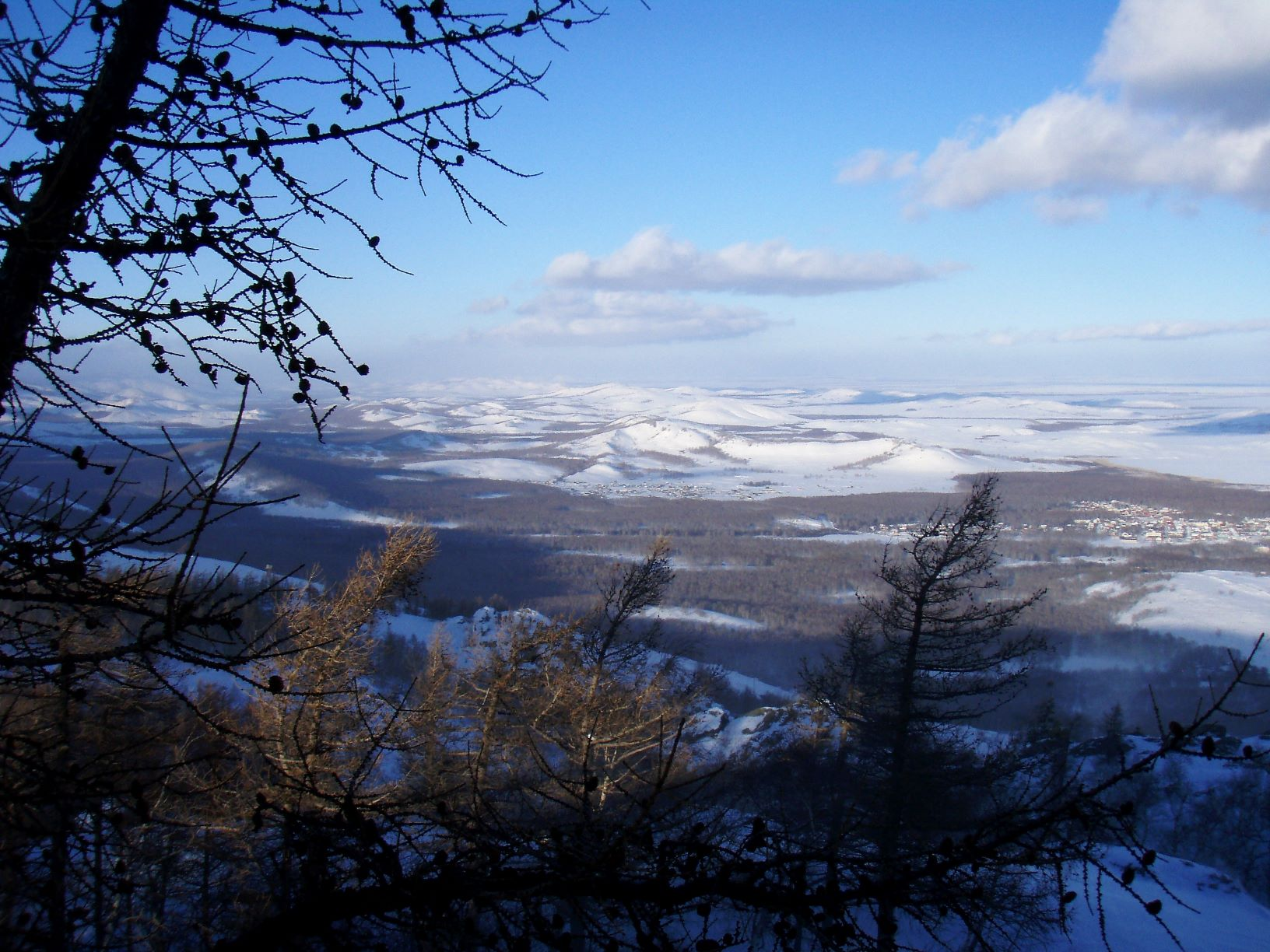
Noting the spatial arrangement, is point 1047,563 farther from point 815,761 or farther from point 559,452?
point 559,452

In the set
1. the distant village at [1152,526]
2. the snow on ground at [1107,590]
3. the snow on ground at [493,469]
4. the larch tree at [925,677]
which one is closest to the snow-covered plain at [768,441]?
the snow on ground at [493,469]

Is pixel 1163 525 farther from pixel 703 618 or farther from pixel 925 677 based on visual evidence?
pixel 925 677

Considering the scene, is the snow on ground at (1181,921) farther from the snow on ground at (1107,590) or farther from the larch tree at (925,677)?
the snow on ground at (1107,590)

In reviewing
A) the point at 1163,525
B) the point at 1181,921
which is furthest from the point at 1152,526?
the point at 1181,921

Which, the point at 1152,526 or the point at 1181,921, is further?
the point at 1152,526

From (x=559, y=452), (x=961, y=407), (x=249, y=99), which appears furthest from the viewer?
(x=961, y=407)

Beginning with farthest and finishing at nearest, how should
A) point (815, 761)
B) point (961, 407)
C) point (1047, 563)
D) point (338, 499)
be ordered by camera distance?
point (961, 407)
point (338, 499)
point (1047, 563)
point (815, 761)

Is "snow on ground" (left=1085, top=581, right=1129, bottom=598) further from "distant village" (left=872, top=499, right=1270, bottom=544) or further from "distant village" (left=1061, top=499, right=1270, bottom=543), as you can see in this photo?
"distant village" (left=1061, top=499, right=1270, bottom=543)

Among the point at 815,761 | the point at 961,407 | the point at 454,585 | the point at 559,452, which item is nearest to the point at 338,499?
the point at 454,585
